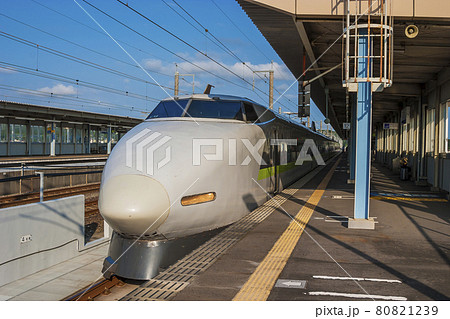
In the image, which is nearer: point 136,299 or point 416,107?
point 136,299

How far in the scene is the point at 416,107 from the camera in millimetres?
20047

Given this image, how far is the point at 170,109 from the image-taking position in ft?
27.2

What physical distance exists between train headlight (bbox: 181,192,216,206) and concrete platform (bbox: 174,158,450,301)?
82 cm

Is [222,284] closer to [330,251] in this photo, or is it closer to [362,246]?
[330,251]

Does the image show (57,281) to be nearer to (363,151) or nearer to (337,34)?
(363,151)

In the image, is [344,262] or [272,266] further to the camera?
[344,262]

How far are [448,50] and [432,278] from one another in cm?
922

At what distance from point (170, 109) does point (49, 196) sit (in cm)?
920

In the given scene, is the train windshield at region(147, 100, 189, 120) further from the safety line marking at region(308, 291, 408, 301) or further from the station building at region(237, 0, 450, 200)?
the safety line marking at region(308, 291, 408, 301)

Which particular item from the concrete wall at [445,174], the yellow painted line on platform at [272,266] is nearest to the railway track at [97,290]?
the yellow painted line on platform at [272,266]

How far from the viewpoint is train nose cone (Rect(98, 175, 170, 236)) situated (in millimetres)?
5352

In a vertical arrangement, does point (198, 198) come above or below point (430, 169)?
below

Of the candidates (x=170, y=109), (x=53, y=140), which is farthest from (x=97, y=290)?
(x=53, y=140)
